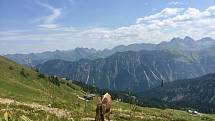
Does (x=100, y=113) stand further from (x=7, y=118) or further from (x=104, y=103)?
(x=7, y=118)

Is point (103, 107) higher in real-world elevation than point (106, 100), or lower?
lower

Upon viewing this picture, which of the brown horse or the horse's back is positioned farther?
the horse's back

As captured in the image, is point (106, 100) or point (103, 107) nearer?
point (103, 107)

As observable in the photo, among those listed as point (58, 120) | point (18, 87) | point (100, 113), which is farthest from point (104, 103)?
point (18, 87)

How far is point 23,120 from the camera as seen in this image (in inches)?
267

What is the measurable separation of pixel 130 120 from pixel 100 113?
20.0 m

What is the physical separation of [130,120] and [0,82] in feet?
382

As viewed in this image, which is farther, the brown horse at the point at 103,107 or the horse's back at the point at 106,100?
the horse's back at the point at 106,100

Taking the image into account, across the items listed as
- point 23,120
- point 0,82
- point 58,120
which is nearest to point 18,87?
point 0,82

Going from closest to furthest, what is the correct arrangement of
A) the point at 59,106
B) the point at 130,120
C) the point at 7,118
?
1. the point at 7,118
2. the point at 130,120
3. the point at 59,106

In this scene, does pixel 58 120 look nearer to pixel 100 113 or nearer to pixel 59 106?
pixel 100 113

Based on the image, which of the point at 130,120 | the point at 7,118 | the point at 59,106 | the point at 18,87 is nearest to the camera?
the point at 7,118

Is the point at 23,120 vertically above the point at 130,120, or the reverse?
the point at 23,120

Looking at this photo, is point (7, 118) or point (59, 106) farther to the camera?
point (59, 106)
